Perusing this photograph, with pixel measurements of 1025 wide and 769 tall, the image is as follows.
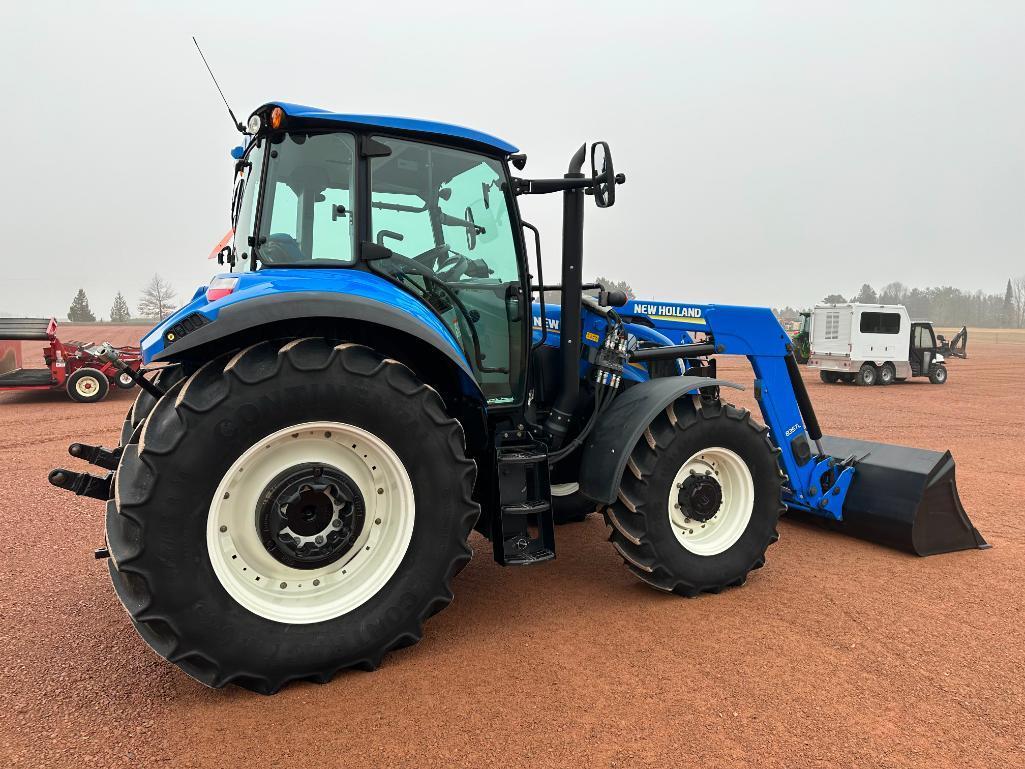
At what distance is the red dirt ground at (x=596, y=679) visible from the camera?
2.48 meters

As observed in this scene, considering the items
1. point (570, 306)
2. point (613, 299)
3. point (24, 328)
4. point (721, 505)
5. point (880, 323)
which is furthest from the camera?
point (880, 323)

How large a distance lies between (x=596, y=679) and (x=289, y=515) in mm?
1593

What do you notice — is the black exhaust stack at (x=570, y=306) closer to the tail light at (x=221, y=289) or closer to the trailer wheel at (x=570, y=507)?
the trailer wheel at (x=570, y=507)

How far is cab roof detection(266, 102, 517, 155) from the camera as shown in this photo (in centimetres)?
320

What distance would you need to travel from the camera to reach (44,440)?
9.52 meters

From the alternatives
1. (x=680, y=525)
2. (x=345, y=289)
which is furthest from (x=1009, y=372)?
(x=345, y=289)

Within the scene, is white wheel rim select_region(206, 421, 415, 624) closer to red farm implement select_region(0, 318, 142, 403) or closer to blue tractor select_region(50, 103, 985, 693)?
blue tractor select_region(50, 103, 985, 693)

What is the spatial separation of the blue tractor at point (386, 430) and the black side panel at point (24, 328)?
11.4m

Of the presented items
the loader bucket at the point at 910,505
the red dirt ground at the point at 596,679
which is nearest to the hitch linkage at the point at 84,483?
the red dirt ground at the point at 596,679

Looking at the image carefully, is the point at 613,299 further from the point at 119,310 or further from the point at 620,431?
the point at 119,310

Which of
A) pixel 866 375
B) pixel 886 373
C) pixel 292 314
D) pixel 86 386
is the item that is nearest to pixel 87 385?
pixel 86 386

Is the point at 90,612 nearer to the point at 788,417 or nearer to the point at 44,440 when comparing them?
the point at 788,417

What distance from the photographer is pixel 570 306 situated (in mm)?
3973

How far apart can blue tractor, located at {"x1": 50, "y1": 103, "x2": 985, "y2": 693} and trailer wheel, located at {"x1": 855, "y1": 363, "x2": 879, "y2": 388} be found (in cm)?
1759
